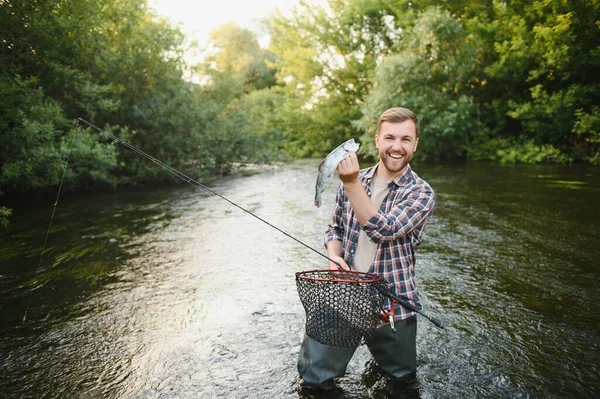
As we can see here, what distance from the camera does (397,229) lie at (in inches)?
91.7

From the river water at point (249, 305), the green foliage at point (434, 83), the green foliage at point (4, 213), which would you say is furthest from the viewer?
the green foliage at point (434, 83)

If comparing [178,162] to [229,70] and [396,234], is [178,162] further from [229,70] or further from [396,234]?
[396,234]

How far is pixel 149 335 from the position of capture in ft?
12.6

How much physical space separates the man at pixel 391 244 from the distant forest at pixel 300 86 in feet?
22.7

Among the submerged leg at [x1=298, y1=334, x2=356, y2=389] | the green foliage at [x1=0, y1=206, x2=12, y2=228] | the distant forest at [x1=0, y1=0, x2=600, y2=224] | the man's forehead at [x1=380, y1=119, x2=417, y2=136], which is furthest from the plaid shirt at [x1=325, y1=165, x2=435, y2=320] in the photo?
the distant forest at [x1=0, y1=0, x2=600, y2=224]

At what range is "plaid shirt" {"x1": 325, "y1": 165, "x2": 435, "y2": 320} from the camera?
233cm

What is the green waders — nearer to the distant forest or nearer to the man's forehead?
the man's forehead

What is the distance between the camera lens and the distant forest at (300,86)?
8.90m

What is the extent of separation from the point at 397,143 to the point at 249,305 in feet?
8.77

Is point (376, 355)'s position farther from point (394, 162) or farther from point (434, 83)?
point (434, 83)

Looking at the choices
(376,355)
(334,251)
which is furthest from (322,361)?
(334,251)

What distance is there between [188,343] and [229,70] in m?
17.0

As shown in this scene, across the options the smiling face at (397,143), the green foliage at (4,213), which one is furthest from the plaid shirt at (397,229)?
the green foliage at (4,213)

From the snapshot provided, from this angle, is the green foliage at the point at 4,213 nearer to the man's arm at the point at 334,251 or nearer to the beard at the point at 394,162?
the man's arm at the point at 334,251
